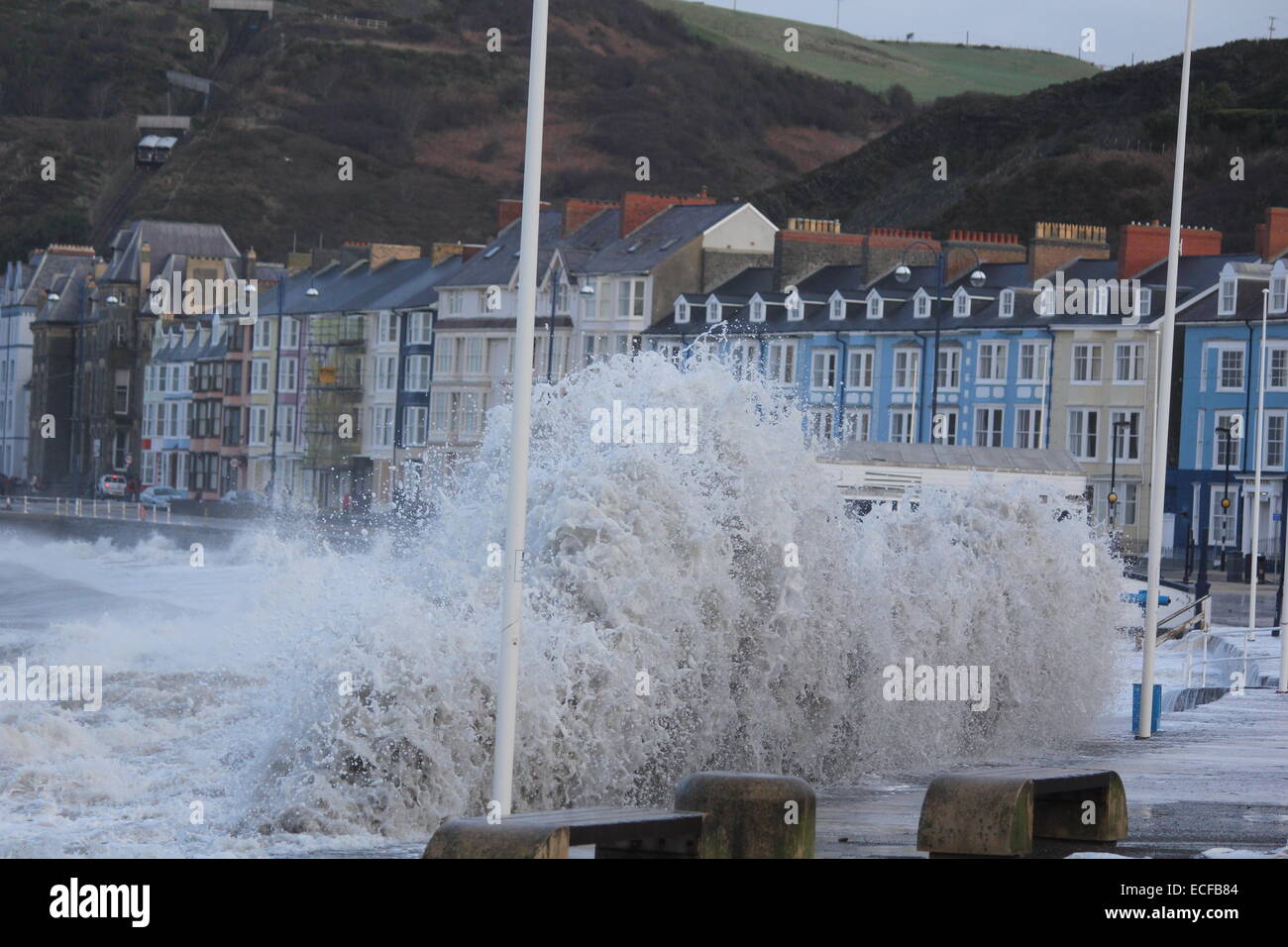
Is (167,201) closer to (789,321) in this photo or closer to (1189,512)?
(789,321)

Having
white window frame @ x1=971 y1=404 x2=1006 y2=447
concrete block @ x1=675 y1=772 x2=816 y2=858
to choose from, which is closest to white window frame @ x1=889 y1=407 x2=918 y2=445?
white window frame @ x1=971 y1=404 x2=1006 y2=447

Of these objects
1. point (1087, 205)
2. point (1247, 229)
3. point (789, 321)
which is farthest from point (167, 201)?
point (789, 321)

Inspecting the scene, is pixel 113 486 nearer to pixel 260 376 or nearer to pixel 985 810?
pixel 260 376

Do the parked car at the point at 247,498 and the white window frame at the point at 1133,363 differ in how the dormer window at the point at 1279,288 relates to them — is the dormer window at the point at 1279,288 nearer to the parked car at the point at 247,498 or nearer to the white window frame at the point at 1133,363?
the white window frame at the point at 1133,363

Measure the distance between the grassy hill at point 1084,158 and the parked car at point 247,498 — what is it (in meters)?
49.9

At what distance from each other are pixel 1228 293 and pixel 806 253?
64.9 ft

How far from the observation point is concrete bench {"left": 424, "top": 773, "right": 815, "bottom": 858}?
11.7m

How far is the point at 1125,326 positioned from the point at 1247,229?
46856 mm

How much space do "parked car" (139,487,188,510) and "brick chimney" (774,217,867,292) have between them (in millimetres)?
28257

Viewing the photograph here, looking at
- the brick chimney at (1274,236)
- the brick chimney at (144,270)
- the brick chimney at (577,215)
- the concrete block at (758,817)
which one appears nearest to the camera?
the concrete block at (758,817)

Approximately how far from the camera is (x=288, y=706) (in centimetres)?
1823

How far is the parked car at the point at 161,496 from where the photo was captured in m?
94.9

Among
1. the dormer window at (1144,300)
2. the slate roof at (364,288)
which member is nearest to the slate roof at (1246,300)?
the dormer window at (1144,300)

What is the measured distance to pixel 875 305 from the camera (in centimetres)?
7688
